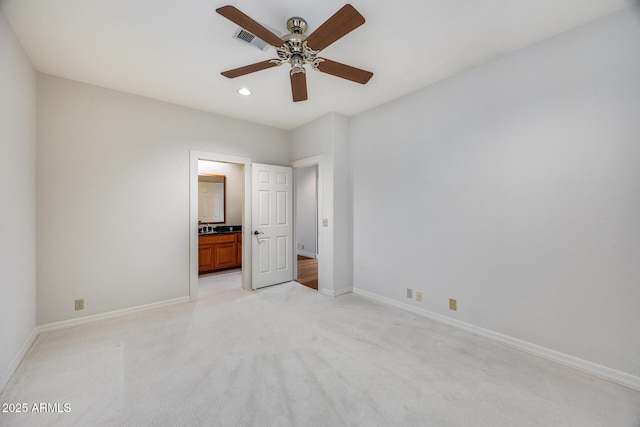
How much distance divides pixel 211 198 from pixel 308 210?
2.48 m

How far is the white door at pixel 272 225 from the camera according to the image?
413 centimetres

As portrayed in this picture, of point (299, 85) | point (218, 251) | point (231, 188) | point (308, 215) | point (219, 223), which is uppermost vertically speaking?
point (299, 85)

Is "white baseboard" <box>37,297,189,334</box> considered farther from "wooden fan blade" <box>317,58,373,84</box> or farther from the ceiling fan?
"wooden fan blade" <box>317,58,373,84</box>

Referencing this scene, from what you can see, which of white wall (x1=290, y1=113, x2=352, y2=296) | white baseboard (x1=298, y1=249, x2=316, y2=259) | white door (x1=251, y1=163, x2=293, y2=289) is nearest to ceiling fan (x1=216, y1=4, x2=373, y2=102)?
white wall (x1=290, y1=113, x2=352, y2=296)

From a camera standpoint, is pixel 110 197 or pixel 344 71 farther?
pixel 110 197

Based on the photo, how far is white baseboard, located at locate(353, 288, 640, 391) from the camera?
1861 millimetres

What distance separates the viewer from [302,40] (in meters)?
1.90

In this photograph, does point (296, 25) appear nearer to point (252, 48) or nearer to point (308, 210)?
point (252, 48)

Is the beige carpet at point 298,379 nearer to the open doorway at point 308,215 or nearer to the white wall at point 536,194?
the white wall at point 536,194

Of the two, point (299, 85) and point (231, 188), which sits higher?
point (299, 85)

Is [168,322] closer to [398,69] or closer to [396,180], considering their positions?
[396,180]

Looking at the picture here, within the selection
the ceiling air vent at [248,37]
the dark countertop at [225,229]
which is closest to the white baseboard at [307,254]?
the dark countertop at [225,229]

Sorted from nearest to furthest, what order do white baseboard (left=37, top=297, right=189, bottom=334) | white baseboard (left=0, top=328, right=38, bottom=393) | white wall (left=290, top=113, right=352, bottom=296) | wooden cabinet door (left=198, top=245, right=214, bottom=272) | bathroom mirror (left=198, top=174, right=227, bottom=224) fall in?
white baseboard (left=0, top=328, right=38, bottom=393) < white baseboard (left=37, top=297, right=189, bottom=334) < white wall (left=290, top=113, right=352, bottom=296) < wooden cabinet door (left=198, top=245, right=214, bottom=272) < bathroom mirror (left=198, top=174, right=227, bottom=224)

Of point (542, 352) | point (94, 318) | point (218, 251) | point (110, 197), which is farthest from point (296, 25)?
point (218, 251)
